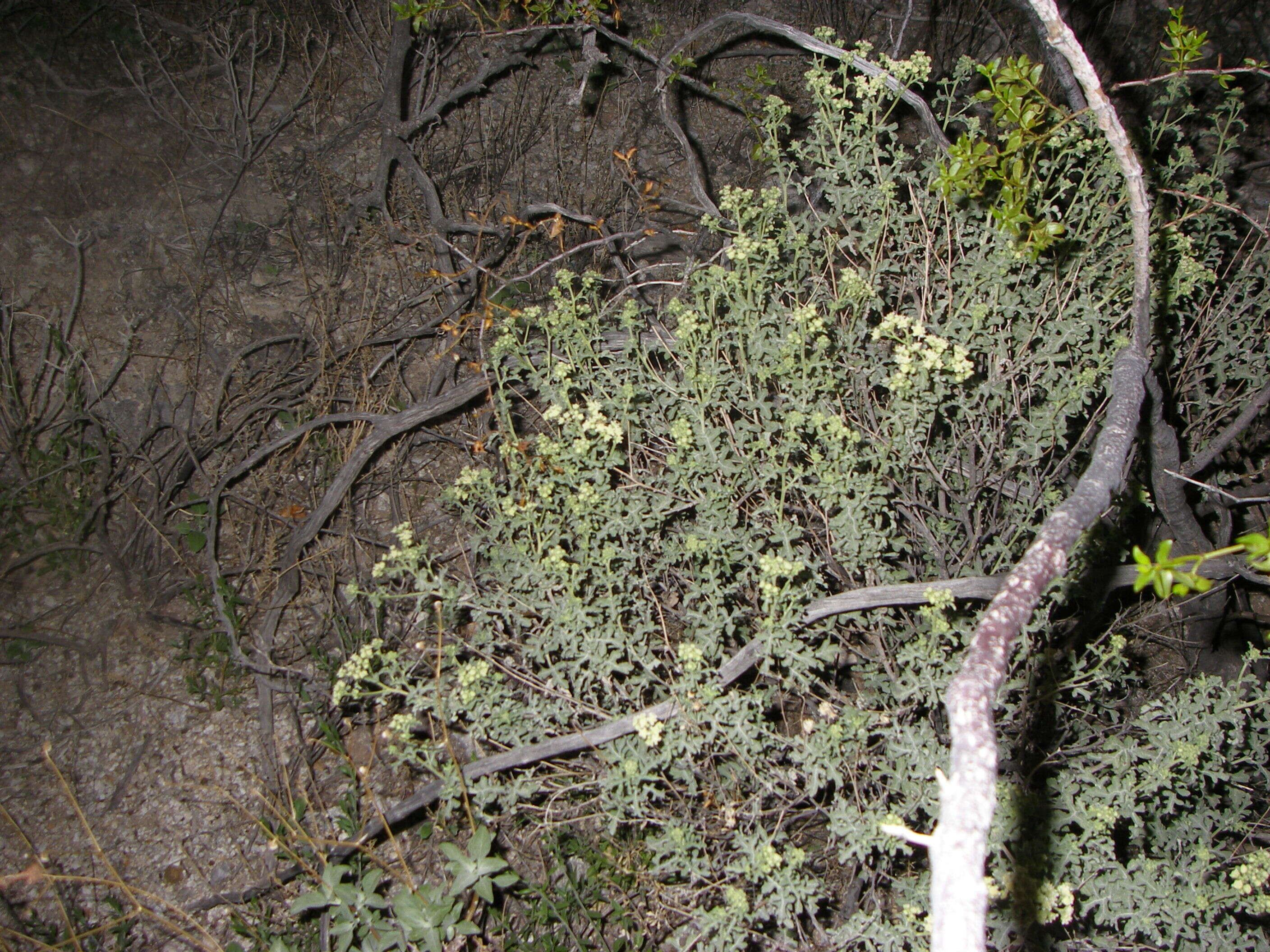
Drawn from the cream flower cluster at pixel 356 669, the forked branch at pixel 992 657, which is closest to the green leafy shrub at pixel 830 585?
the cream flower cluster at pixel 356 669

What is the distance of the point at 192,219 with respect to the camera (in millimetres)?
4105

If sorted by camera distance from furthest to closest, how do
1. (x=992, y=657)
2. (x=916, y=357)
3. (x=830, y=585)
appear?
(x=830, y=585) → (x=916, y=357) → (x=992, y=657)

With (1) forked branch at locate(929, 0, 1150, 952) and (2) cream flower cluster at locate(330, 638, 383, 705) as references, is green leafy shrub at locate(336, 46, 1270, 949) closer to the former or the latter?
(2) cream flower cluster at locate(330, 638, 383, 705)

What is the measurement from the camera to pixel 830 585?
9.14ft

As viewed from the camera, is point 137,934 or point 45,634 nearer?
point 137,934

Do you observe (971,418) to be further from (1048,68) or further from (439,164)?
(439,164)

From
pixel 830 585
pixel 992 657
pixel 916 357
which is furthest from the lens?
pixel 830 585

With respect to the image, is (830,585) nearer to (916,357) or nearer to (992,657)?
(916,357)

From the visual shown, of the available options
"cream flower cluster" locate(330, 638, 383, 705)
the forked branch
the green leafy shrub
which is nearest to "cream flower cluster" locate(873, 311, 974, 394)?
the green leafy shrub

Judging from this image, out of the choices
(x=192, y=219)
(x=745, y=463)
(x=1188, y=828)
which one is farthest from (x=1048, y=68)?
(x=192, y=219)

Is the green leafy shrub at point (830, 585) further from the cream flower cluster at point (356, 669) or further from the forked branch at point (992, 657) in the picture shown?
the forked branch at point (992, 657)

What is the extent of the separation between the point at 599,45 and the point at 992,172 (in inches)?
152

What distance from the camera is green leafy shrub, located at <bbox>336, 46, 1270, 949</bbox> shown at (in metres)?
2.21

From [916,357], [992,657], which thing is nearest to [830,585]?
[916,357]
